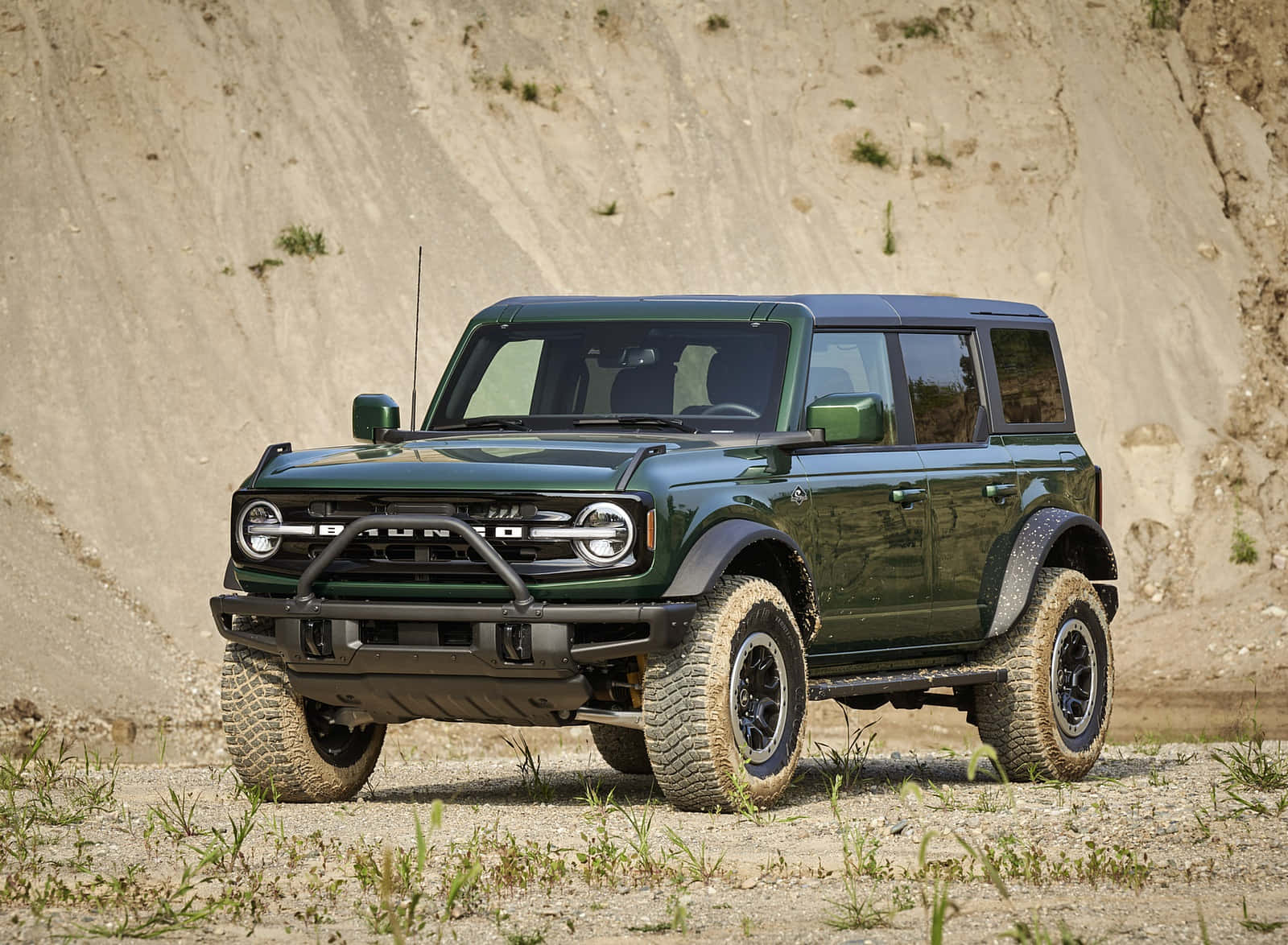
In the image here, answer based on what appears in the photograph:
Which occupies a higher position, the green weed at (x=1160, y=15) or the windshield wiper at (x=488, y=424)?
the green weed at (x=1160, y=15)

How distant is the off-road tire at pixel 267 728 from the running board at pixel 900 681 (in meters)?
2.22

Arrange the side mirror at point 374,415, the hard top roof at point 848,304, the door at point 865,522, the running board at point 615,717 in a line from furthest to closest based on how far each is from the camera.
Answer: the side mirror at point 374,415, the hard top roof at point 848,304, the door at point 865,522, the running board at point 615,717

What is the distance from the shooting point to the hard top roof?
8.80 m

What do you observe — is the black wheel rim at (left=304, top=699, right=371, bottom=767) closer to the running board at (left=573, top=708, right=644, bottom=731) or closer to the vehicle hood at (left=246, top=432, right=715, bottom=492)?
the vehicle hood at (left=246, top=432, right=715, bottom=492)

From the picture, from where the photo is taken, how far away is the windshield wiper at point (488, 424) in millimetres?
8656

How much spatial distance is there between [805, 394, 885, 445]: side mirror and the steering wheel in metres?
0.38

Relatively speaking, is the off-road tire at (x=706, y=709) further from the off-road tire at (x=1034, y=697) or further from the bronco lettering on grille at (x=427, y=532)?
the off-road tire at (x=1034, y=697)

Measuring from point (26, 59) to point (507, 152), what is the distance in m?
6.75

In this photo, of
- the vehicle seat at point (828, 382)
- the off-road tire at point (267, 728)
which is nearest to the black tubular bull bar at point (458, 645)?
the off-road tire at point (267, 728)

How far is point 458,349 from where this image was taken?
9273 mm

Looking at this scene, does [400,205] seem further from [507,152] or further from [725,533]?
[725,533]

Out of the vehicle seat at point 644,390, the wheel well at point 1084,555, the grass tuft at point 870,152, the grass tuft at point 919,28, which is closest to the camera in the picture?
the vehicle seat at point 644,390

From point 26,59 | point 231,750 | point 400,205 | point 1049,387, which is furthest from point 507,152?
point 231,750

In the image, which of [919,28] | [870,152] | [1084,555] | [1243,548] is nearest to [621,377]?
[1084,555]
